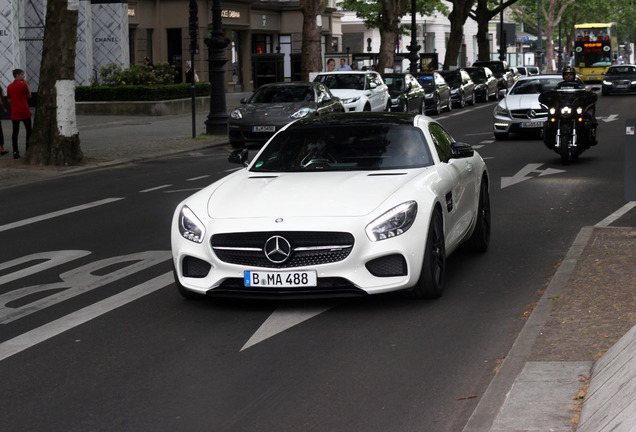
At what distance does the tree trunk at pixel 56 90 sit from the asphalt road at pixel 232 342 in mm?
8493

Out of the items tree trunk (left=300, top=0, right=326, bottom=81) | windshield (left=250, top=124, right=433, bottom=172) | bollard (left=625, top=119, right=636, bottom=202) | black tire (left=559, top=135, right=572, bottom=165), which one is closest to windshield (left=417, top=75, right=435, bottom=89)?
tree trunk (left=300, top=0, right=326, bottom=81)

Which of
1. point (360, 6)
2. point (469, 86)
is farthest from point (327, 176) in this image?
point (360, 6)

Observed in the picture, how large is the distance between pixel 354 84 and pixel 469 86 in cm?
1476

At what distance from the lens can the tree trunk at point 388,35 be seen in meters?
51.9

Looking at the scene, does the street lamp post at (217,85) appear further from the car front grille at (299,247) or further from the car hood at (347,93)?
the car front grille at (299,247)

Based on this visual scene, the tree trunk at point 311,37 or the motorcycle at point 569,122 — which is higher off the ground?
the tree trunk at point 311,37

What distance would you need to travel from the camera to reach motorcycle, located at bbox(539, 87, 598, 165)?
63.1ft

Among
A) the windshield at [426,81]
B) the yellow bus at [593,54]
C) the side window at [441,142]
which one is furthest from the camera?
the yellow bus at [593,54]

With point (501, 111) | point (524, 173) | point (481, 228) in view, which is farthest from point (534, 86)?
point (481, 228)

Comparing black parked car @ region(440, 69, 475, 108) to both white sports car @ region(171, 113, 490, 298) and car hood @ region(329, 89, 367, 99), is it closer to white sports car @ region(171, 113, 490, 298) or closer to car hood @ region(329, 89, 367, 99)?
car hood @ region(329, 89, 367, 99)

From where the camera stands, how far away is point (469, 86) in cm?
4700

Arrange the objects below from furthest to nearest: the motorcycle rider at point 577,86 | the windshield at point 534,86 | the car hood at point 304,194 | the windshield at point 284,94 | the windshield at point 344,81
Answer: the windshield at point 344,81
the windshield at point 284,94
the windshield at point 534,86
the motorcycle rider at point 577,86
the car hood at point 304,194

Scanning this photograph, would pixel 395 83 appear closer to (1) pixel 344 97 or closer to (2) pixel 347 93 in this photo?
(2) pixel 347 93

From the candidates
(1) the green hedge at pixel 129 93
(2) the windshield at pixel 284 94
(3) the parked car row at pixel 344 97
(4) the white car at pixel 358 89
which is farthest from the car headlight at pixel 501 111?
(1) the green hedge at pixel 129 93
